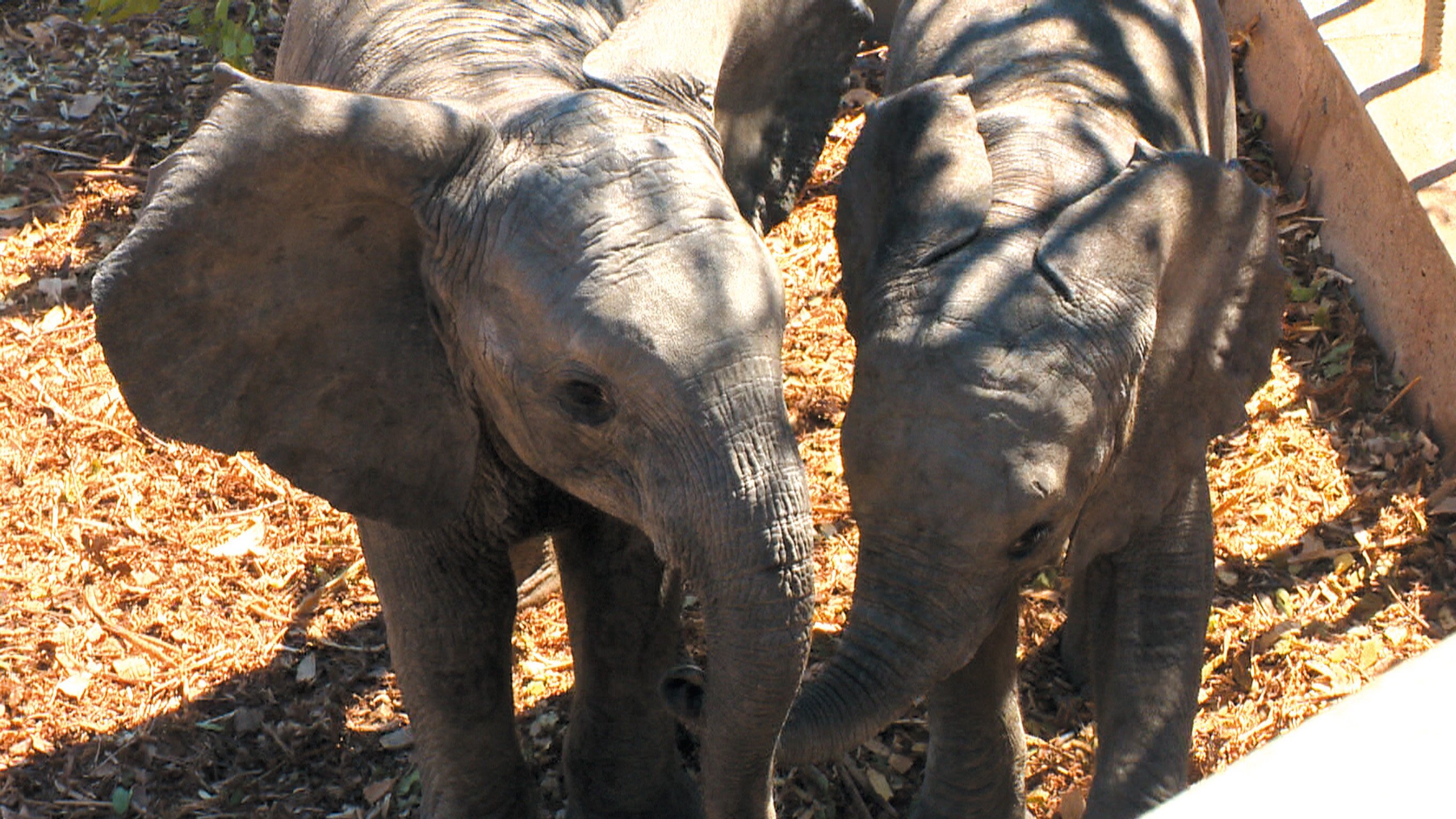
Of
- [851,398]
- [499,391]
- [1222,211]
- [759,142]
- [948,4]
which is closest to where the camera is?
[499,391]

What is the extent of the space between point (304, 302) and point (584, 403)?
72cm

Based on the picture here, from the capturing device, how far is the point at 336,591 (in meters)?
6.10

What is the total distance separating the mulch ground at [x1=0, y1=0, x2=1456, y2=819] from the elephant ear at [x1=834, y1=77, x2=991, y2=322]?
1713mm

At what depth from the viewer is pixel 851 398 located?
13.0ft

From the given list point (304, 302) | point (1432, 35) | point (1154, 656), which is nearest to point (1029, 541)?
point (1154, 656)

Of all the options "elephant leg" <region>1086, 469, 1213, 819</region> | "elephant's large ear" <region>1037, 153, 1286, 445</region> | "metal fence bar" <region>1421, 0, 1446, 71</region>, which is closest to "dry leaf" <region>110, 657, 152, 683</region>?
"elephant leg" <region>1086, 469, 1213, 819</region>

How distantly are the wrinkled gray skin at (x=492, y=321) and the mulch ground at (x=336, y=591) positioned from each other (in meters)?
1.13

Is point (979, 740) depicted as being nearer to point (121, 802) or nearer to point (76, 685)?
point (121, 802)

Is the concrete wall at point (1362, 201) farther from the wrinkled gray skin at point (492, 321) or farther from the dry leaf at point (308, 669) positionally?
the dry leaf at point (308, 669)

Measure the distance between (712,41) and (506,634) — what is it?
1566 millimetres

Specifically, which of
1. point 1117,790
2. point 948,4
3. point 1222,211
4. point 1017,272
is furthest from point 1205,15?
point 1117,790

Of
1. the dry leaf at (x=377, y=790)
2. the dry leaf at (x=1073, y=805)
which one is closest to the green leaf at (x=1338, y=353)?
the dry leaf at (x=1073, y=805)

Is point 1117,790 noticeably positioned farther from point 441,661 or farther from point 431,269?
point 431,269

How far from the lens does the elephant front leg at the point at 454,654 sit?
4.31 m
